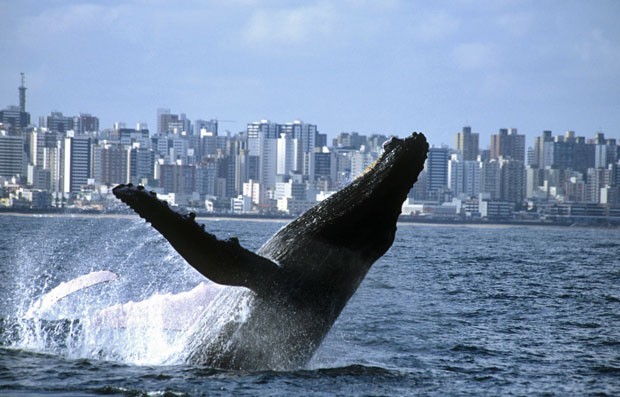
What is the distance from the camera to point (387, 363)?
1062 centimetres

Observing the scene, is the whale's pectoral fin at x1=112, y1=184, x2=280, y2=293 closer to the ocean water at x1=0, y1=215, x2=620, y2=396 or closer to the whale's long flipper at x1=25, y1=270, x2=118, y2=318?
the ocean water at x1=0, y1=215, x2=620, y2=396

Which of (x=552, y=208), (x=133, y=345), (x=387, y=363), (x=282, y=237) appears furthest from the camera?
(x=552, y=208)

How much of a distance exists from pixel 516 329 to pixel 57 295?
303 inches

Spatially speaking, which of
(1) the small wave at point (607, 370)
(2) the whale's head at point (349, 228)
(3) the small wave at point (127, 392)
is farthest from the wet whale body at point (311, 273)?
(1) the small wave at point (607, 370)

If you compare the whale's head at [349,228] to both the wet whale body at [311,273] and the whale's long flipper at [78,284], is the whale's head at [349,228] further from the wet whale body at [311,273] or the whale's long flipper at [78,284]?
the whale's long flipper at [78,284]

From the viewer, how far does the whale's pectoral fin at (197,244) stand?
7512 millimetres

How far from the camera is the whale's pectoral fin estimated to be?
7.51m

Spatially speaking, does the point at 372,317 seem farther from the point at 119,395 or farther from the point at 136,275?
the point at 136,275

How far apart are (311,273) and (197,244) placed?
1217 millimetres

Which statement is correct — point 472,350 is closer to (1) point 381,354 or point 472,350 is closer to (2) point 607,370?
(1) point 381,354

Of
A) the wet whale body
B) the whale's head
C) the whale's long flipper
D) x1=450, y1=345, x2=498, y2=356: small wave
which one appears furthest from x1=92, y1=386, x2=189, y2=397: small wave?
x1=450, y1=345, x2=498, y2=356: small wave

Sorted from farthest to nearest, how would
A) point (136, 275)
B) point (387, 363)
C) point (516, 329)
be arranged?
point (136, 275), point (516, 329), point (387, 363)

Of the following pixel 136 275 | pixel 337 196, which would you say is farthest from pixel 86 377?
pixel 136 275

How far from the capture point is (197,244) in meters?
7.64
